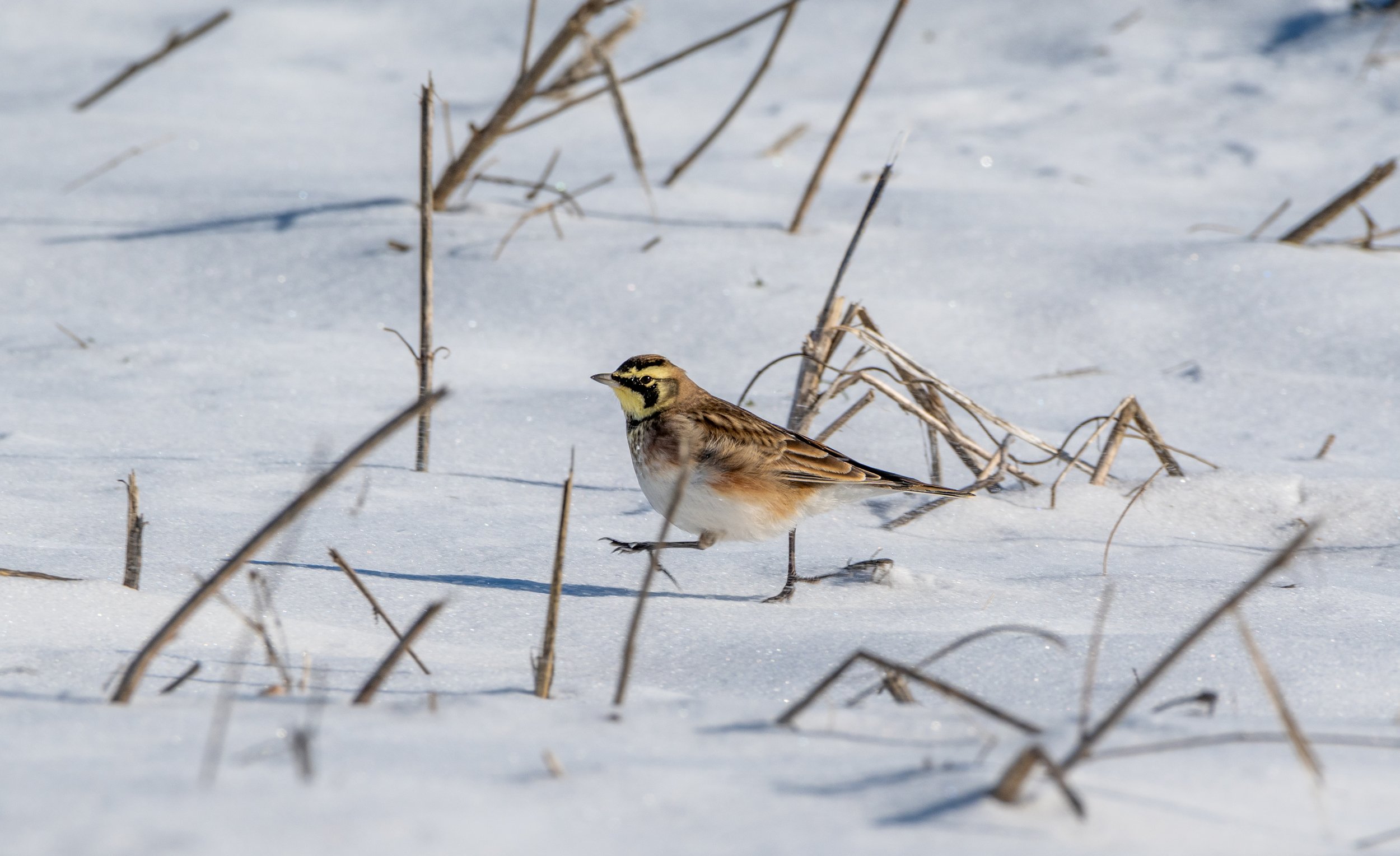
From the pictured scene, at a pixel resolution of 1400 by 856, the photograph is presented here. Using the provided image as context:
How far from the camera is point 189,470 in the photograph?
152 inches

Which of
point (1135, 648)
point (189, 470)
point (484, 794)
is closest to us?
point (484, 794)

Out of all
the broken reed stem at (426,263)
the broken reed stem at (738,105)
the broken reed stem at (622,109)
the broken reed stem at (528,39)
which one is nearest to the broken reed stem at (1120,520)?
the broken reed stem at (426,263)

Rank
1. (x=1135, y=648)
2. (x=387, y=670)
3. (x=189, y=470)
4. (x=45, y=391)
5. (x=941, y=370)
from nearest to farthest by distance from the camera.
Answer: (x=387, y=670)
(x=1135, y=648)
(x=189, y=470)
(x=45, y=391)
(x=941, y=370)

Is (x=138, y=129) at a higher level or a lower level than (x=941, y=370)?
higher

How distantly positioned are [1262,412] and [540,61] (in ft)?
11.0

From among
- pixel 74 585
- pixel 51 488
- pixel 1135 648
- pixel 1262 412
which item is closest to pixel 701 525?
pixel 1135 648

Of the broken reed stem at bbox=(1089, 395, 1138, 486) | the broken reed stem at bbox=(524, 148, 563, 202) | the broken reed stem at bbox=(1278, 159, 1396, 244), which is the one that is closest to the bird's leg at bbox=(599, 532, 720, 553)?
the broken reed stem at bbox=(1089, 395, 1138, 486)

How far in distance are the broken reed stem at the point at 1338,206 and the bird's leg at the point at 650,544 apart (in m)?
3.57

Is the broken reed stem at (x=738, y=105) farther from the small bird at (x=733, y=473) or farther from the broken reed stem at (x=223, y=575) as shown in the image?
the broken reed stem at (x=223, y=575)

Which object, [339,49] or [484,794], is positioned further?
[339,49]

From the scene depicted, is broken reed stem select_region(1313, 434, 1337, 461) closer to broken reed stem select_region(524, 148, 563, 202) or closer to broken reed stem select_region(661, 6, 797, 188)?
broken reed stem select_region(661, 6, 797, 188)

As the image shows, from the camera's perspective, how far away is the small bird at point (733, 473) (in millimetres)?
3518

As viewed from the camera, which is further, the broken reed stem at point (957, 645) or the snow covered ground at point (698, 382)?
the broken reed stem at point (957, 645)

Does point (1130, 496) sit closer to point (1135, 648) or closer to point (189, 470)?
point (1135, 648)
